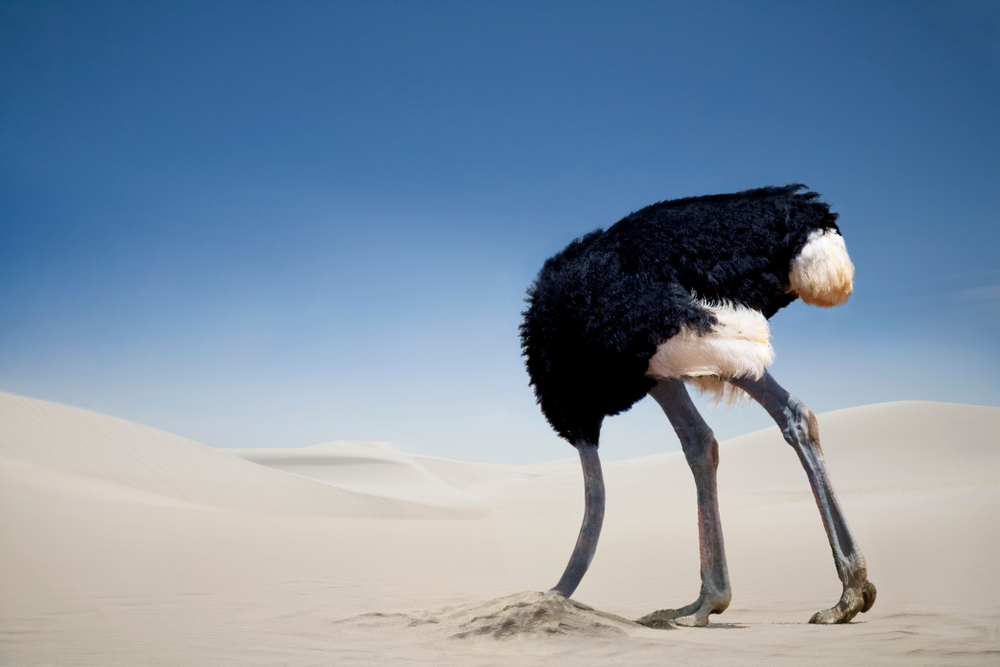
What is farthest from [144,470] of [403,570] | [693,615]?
[693,615]

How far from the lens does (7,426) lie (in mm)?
17250

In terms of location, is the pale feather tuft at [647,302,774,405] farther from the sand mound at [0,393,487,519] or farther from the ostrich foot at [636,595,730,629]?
the sand mound at [0,393,487,519]

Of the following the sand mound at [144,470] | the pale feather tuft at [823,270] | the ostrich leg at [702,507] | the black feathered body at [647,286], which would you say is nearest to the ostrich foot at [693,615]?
the ostrich leg at [702,507]

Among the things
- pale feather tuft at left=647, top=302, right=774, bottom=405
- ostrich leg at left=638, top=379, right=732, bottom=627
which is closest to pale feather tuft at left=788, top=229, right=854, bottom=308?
pale feather tuft at left=647, top=302, right=774, bottom=405

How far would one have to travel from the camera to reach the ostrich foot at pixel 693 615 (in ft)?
13.9

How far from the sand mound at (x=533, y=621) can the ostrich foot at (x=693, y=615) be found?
0.49 ft

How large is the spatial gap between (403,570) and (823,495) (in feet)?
19.5

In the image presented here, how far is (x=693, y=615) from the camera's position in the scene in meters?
4.27

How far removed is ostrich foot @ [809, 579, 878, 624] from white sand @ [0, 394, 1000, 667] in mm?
174

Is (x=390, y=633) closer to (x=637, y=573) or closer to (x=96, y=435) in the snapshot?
(x=637, y=573)

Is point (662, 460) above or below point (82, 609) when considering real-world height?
above

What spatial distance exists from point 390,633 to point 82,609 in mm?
2702

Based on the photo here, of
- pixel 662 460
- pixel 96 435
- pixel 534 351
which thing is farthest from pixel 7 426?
pixel 662 460

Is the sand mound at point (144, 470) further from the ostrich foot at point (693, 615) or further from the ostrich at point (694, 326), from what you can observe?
the ostrich foot at point (693, 615)
